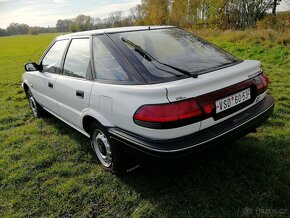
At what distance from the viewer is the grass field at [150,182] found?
240cm

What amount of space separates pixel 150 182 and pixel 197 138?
3.03 ft

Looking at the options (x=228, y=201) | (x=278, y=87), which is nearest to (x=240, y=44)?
(x=278, y=87)

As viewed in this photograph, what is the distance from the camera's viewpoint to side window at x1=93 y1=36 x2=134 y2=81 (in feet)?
8.21

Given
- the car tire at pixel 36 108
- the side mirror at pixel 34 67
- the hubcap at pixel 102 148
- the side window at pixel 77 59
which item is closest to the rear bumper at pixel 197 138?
the hubcap at pixel 102 148

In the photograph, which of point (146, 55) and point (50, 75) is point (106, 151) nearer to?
point (146, 55)

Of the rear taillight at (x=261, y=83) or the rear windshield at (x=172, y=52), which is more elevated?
the rear windshield at (x=172, y=52)

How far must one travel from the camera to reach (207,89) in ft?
7.30

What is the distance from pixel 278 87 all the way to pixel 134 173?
443cm

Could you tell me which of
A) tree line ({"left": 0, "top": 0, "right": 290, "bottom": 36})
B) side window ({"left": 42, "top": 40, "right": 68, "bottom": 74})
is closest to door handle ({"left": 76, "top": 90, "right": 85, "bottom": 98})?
side window ({"left": 42, "top": 40, "right": 68, "bottom": 74})

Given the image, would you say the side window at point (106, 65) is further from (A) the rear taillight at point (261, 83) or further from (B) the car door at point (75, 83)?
(A) the rear taillight at point (261, 83)

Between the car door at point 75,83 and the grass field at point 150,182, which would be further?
the car door at point 75,83

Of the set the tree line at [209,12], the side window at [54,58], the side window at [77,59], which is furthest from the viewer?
the tree line at [209,12]

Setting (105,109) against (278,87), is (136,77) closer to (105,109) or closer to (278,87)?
(105,109)

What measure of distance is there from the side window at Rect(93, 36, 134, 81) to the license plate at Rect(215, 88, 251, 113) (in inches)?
33.1
